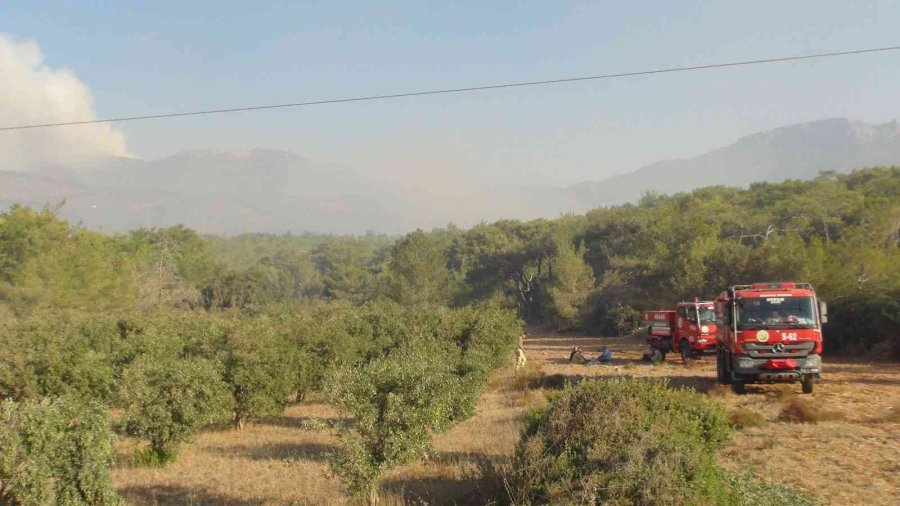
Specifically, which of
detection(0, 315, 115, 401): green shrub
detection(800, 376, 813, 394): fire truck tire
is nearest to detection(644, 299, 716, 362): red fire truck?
detection(800, 376, 813, 394): fire truck tire

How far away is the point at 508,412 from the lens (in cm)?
1847

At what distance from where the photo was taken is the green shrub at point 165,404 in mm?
13867

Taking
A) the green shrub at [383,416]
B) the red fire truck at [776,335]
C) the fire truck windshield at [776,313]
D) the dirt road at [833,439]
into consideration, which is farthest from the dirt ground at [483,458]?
the fire truck windshield at [776,313]

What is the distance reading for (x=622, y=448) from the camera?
660 centimetres

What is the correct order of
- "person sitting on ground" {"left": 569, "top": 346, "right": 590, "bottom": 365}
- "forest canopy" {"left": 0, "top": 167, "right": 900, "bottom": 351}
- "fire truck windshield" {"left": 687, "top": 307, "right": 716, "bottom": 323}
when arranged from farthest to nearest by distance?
1. "forest canopy" {"left": 0, "top": 167, "right": 900, "bottom": 351}
2. "person sitting on ground" {"left": 569, "top": 346, "right": 590, "bottom": 365}
3. "fire truck windshield" {"left": 687, "top": 307, "right": 716, "bottom": 323}

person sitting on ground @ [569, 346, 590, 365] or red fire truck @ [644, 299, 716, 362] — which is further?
person sitting on ground @ [569, 346, 590, 365]

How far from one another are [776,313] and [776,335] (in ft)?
1.92

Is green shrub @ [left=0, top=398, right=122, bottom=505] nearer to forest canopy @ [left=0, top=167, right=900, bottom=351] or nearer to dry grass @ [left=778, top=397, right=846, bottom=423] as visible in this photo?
dry grass @ [left=778, top=397, right=846, bottom=423]

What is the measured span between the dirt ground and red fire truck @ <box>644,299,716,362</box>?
6.13 m

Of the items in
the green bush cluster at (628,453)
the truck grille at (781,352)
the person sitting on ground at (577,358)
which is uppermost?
the green bush cluster at (628,453)

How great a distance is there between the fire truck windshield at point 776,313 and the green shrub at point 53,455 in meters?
14.6

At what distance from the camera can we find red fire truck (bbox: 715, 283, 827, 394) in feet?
55.4

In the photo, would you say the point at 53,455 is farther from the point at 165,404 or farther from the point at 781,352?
the point at 781,352

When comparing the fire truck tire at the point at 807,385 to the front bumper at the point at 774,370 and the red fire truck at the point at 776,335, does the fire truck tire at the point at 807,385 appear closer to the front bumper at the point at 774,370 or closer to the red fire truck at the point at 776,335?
the red fire truck at the point at 776,335
